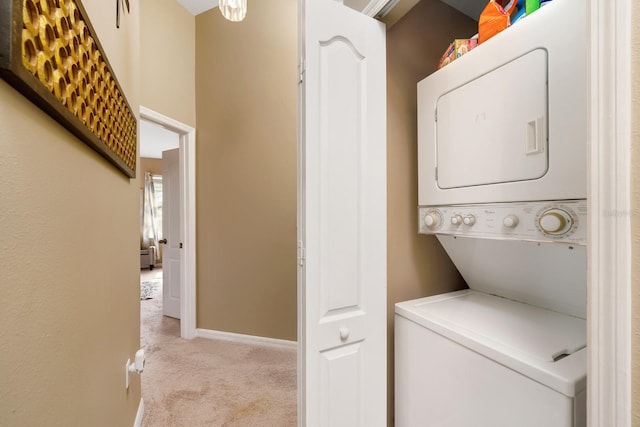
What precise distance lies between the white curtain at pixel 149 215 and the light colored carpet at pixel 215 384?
17.0ft

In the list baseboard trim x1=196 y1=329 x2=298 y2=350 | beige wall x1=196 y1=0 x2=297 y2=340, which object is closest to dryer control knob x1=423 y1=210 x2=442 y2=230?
beige wall x1=196 y1=0 x2=297 y2=340

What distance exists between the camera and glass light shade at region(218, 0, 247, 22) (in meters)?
1.73

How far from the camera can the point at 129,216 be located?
1.40 m

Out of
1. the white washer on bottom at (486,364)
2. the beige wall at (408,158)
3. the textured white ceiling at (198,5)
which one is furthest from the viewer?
the textured white ceiling at (198,5)

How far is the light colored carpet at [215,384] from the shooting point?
174 centimetres

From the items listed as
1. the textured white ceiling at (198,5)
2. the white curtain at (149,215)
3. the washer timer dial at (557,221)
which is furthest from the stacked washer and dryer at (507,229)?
the white curtain at (149,215)

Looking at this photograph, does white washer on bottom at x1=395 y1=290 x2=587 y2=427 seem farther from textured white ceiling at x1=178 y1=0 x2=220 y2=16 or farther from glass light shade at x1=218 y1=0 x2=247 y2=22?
textured white ceiling at x1=178 y1=0 x2=220 y2=16

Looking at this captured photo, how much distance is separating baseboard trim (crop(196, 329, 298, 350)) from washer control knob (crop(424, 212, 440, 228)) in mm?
1887

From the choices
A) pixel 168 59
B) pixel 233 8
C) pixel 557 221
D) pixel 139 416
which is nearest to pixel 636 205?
pixel 557 221

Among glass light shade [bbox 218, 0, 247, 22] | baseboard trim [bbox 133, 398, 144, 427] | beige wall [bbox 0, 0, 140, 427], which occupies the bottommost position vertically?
baseboard trim [bbox 133, 398, 144, 427]

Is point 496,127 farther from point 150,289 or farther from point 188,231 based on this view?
point 150,289

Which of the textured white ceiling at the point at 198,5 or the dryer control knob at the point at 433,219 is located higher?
the textured white ceiling at the point at 198,5

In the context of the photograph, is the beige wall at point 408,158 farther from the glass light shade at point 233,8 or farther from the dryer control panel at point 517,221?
the glass light shade at point 233,8

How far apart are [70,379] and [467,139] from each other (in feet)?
5.15
